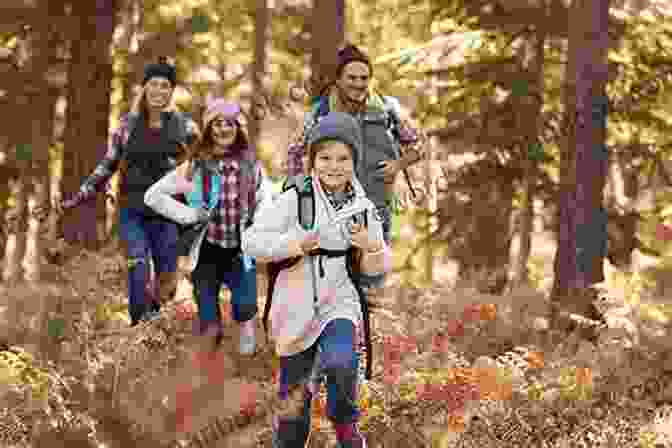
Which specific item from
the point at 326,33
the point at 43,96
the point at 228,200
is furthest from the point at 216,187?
the point at 43,96

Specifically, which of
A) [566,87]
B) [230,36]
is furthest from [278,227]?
[230,36]

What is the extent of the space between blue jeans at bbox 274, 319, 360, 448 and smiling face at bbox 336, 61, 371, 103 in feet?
11.0

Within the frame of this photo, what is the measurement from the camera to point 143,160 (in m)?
10.5

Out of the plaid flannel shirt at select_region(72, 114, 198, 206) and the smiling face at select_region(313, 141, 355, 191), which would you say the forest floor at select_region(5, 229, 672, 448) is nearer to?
the plaid flannel shirt at select_region(72, 114, 198, 206)

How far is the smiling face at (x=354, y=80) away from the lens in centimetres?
939

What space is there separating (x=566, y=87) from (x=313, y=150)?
561 cm

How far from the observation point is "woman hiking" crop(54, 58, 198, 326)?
10.3 meters

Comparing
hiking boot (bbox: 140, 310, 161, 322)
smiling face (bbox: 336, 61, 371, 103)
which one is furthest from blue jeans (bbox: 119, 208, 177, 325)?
smiling face (bbox: 336, 61, 371, 103)

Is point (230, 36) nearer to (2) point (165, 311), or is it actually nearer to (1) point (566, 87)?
(1) point (566, 87)

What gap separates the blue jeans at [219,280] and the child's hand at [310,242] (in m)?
3.51

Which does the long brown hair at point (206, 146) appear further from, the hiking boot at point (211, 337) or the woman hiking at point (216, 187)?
the hiking boot at point (211, 337)

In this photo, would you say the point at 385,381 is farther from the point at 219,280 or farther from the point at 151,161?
the point at 151,161

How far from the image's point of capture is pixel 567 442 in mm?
7438

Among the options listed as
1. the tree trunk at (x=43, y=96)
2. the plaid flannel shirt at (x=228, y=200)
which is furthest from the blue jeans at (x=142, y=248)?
the tree trunk at (x=43, y=96)
